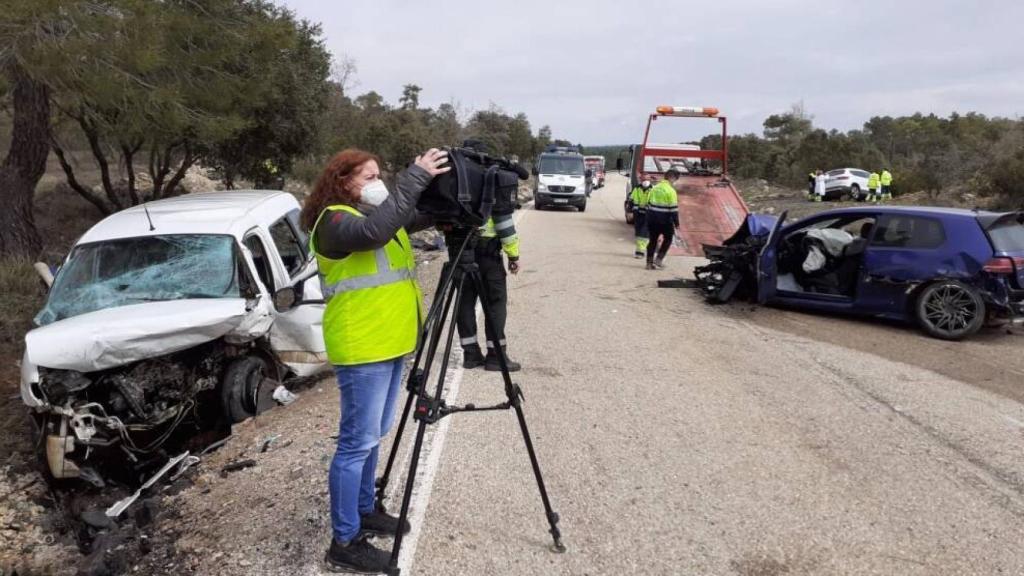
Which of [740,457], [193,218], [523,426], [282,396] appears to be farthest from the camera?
[193,218]

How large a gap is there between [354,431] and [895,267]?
727 centimetres

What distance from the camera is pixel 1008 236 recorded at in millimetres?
7855

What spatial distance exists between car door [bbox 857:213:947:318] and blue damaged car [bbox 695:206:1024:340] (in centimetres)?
1

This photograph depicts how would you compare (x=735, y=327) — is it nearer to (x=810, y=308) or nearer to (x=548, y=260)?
(x=810, y=308)

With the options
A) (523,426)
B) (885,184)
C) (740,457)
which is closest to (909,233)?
(740,457)

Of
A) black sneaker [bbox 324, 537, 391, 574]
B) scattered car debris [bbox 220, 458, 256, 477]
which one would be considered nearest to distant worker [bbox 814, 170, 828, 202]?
scattered car debris [bbox 220, 458, 256, 477]

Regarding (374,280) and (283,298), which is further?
(283,298)

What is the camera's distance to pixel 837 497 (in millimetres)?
4082

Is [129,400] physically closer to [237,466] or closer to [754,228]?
[237,466]

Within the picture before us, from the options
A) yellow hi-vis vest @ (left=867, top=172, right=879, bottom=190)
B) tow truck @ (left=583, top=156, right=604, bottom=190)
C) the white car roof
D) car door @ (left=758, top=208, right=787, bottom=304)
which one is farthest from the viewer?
tow truck @ (left=583, top=156, right=604, bottom=190)

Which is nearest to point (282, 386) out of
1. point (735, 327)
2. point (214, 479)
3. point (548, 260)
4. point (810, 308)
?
point (214, 479)

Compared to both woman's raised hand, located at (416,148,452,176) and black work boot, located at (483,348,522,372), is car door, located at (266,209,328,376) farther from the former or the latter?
woman's raised hand, located at (416,148,452,176)

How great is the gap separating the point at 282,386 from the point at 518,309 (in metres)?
3.72

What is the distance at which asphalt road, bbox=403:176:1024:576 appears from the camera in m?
3.50
